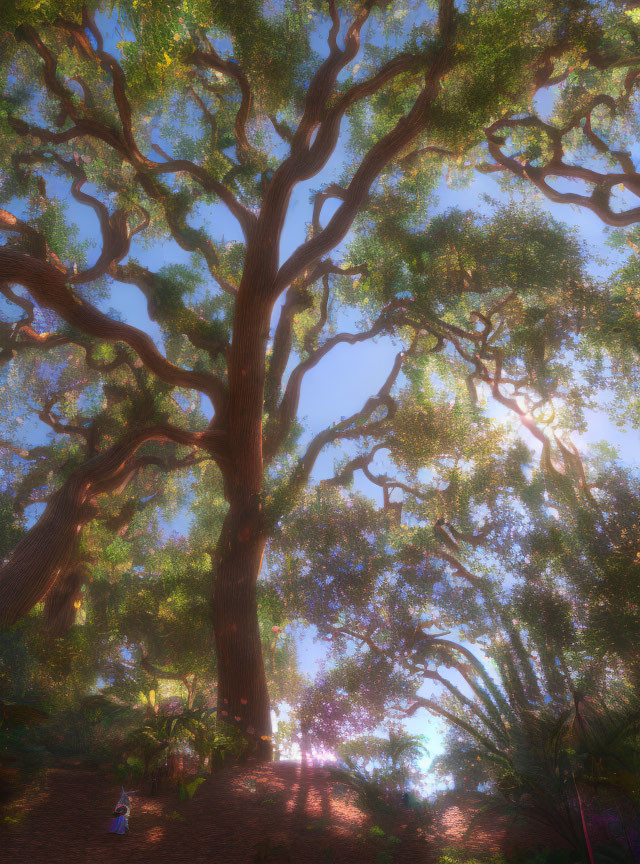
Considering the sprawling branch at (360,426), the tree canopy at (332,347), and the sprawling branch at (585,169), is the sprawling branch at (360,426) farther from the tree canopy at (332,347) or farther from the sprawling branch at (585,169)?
the sprawling branch at (585,169)

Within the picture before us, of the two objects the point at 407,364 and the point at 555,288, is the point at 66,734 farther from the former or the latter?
the point at 555,288

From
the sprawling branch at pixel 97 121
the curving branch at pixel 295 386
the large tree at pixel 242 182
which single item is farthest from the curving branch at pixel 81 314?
the sprawling branch at pixel 97 121

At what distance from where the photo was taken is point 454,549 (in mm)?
13164

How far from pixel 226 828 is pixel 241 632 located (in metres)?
4.34

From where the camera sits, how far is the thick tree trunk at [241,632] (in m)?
9.40

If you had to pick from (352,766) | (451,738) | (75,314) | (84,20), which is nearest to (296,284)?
(75,314)

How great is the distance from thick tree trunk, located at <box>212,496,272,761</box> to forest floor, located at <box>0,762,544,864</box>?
4.55ft

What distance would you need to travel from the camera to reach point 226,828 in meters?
5.72

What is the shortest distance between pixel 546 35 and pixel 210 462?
1646 centimetres

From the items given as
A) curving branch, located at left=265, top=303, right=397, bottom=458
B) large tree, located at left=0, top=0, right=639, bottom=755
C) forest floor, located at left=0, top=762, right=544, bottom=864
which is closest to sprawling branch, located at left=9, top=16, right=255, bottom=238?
large tree, located at left=0, top=0, right=639, bottom=755

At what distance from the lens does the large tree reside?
32.1 ft

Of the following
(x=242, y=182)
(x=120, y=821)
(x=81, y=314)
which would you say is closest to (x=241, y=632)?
(x=120, y=821)

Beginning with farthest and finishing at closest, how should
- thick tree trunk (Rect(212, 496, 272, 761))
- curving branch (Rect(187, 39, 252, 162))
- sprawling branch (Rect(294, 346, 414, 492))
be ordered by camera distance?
sprawling branch (Rect(294, 346, 414, 492)) < curving branch (Rect(187, 39, 252, 162)) < thick tree trunk (Rect(212, 496, 272, 761))

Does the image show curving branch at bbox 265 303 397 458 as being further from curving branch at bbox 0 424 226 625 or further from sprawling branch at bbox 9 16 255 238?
sprawling branch at bbox 9 16 255 238
